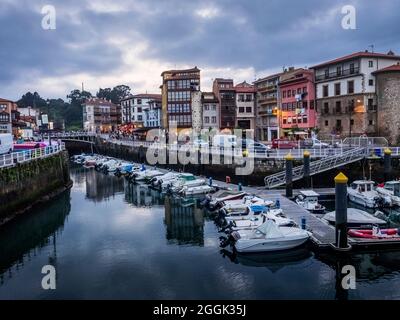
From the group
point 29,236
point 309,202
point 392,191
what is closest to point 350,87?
point 392,191

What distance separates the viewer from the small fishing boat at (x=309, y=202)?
33653mm

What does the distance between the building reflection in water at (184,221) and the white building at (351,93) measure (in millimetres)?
32726

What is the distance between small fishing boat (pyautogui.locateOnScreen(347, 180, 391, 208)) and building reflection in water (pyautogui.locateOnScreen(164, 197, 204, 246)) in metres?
14.9

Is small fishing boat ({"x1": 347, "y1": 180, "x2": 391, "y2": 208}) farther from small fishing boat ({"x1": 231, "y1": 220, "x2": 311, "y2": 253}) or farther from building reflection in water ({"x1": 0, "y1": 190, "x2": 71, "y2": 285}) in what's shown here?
building reflection in water ({"x1": 0, "y1": 190, "x2": 71, "y2": 285})

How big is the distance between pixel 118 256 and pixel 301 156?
28.1 meters

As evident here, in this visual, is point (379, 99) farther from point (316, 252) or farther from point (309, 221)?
point (316, 252)

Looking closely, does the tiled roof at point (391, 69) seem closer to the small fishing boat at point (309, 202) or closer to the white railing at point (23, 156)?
the small fishing boat at point (309, 202)

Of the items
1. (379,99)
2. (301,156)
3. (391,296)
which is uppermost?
(379,99)

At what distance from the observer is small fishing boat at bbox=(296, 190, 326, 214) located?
33.7m

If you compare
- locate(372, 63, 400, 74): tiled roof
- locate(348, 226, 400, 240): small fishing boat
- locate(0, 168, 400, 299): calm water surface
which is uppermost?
locate(372, 63, 400, 74): tiled roof

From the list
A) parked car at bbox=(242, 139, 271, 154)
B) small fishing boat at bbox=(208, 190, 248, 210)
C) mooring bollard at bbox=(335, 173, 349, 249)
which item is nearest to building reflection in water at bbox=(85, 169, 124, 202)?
small fishing boat at bbox=(208, 190, 248, 210)

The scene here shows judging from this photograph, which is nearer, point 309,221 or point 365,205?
point 309,221
